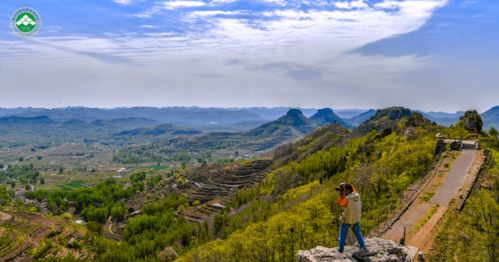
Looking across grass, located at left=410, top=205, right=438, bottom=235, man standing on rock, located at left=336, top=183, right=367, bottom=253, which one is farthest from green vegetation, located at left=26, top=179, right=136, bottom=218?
man standing on rock, located at left=336, top=183, right=367, bottom=253

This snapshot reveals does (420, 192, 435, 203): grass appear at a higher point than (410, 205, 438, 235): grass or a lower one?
higher

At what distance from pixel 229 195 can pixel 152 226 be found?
33755 mm

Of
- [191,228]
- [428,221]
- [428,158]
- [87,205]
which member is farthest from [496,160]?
[87,205]

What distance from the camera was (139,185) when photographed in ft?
589

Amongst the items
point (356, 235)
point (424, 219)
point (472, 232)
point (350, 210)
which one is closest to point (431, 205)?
point (424, 219)

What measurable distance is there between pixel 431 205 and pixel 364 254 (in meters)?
20.5

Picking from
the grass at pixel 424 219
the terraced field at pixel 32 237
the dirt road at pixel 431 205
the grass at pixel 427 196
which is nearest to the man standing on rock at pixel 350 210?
the dirt road at pixel 431 205

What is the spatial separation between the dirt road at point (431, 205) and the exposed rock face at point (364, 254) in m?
9.30

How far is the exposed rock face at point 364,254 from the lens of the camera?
16.6 m

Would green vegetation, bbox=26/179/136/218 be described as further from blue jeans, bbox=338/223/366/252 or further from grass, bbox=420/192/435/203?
blue jeans, bbox=338/223/366/252

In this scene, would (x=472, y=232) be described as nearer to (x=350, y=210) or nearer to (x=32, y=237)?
(x=350, y=210)

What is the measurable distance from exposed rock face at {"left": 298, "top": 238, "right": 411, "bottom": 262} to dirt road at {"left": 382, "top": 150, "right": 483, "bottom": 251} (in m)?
9.30

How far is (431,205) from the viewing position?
33156mm

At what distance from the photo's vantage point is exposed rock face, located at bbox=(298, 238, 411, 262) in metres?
16.6
